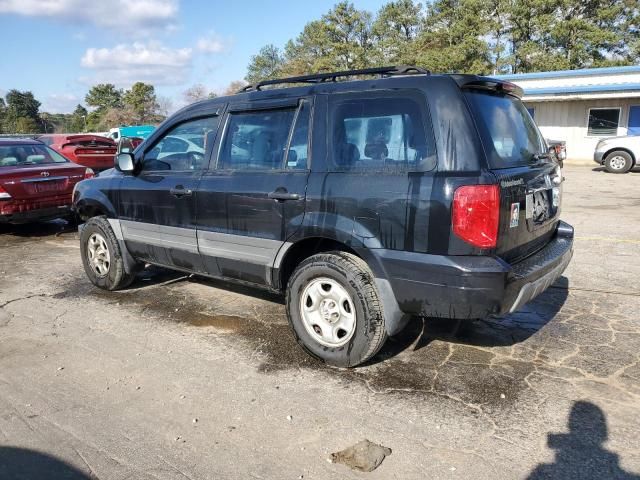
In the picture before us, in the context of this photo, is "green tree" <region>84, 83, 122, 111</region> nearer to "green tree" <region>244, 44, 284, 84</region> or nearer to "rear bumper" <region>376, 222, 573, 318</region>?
"green tree" <region>244, 44, 284, 84</region>

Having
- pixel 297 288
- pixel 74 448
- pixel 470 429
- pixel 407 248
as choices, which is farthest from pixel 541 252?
pixel 74 448

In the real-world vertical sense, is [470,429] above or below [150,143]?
below

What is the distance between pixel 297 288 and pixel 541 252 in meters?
1.81

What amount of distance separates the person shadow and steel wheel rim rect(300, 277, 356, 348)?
141cm

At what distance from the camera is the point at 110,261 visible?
5.42 meters

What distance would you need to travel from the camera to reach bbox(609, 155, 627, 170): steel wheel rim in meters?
17.7

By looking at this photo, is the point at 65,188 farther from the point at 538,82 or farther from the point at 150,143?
the point at 538,82

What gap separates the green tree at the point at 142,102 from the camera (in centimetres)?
7156

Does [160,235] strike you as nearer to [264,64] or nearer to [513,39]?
[513,39]

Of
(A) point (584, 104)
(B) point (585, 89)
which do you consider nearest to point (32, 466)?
(B) point (585, 89)

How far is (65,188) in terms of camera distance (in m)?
8.50

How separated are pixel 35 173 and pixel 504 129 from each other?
7434 mm

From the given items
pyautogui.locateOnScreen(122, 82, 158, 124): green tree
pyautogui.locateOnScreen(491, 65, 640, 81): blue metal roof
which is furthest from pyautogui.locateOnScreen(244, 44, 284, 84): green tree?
pyautogui.locateOnScreen(491, 65, 640, 81): blue metal roof

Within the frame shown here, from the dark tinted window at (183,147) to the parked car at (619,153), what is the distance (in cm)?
1741
